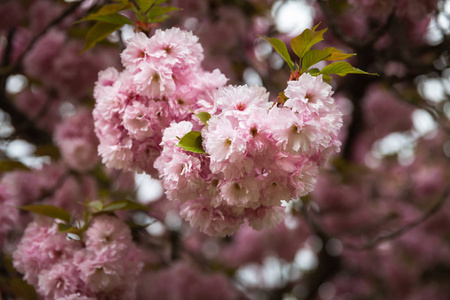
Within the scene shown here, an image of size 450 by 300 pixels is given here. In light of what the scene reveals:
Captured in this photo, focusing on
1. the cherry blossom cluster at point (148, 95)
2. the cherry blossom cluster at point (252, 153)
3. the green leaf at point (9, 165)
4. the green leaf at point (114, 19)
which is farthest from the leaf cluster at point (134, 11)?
the green leaf at point (9, 165)

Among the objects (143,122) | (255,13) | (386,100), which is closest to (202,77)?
(143,122)

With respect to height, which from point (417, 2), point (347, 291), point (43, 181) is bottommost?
point (347, 291)

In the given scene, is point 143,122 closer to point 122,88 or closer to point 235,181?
point 122,88

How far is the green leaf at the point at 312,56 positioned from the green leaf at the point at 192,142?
0.28 meters

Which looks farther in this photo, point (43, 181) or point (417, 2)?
point (43, 181)

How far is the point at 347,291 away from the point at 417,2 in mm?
2730

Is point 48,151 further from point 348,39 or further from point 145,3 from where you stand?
point 348,39

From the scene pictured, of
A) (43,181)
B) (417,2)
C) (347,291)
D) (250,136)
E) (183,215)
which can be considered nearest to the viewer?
(250,136)

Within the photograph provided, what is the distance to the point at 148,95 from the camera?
1031 mm

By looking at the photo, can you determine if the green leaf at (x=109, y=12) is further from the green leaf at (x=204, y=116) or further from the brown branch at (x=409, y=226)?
the brown branch at (x=409, y=226)

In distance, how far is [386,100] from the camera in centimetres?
343

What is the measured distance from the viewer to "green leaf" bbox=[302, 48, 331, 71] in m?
0.94

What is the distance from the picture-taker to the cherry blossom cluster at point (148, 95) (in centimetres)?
102

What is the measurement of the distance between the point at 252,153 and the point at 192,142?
0.14 meters
